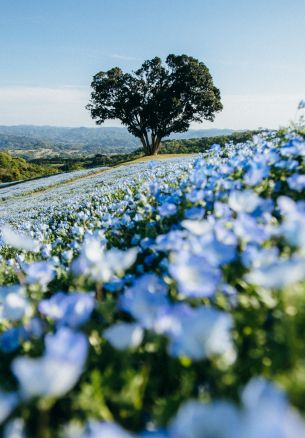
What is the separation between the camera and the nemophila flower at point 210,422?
3.19 ft

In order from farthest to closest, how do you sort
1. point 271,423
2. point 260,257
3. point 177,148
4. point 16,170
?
point 177,148
point 16,170
point 260,257
point 271,423

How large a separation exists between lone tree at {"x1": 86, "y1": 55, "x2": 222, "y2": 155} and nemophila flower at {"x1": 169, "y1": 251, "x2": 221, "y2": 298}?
1858 inches

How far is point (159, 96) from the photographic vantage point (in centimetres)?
4747

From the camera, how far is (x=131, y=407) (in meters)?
1.63

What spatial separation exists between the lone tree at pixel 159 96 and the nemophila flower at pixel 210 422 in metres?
48.1

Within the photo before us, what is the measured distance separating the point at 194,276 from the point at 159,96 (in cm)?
4838

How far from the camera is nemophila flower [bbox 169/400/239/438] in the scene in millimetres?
971

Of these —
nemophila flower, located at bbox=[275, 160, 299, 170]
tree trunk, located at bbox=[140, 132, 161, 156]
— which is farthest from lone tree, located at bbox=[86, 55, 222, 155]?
nemophila flower, located at bbox=[275, 160, 299, 170]

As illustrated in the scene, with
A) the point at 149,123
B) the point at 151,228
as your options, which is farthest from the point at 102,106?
the point at 151,228

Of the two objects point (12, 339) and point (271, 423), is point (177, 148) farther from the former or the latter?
point (271, 423)

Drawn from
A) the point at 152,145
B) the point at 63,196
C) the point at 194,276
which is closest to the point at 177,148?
the point at 152,145

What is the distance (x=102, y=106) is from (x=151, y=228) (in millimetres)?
47868

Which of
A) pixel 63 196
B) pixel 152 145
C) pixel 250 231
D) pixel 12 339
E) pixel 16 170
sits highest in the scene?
pixel 250 231

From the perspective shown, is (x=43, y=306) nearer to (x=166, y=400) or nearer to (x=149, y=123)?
(x=166, y=400)
